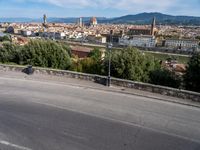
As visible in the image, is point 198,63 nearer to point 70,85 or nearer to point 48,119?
point 70,85

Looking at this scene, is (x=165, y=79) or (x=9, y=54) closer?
(x=165, y=79)

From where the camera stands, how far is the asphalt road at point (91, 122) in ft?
23.5

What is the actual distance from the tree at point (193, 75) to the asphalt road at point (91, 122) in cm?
394

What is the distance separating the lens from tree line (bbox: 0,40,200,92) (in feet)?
47.8

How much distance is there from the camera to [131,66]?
15.7m

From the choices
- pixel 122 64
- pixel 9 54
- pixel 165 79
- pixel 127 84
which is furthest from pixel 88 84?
pixel 9 54

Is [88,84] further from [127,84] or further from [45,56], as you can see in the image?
[45,56]

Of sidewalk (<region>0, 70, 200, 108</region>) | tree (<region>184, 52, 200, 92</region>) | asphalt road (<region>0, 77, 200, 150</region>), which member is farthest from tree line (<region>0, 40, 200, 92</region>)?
asphalt road (<region>0, 77, 200, 150</region>)

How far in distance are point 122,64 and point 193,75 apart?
4.42m

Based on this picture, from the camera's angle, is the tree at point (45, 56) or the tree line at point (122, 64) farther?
the tree at point (45, 56)

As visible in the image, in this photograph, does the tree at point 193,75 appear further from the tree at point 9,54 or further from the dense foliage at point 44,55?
the tree at point 9,54

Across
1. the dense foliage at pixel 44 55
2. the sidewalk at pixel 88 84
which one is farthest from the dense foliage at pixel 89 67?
the sidewalk at pixel 88 84

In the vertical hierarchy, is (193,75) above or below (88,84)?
above

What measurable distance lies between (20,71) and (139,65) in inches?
329
